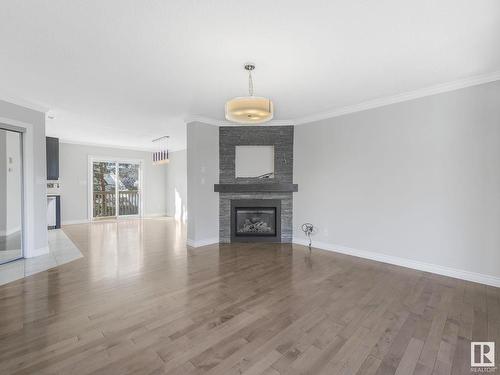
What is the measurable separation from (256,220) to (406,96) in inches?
131

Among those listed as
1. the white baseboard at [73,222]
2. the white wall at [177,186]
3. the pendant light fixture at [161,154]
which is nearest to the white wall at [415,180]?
the pendant light fixture at [161,154]

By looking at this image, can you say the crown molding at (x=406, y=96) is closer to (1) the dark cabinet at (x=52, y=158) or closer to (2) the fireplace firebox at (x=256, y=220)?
(2) the fireplace firebox at (x=256, y=220)

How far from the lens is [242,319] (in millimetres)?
2193

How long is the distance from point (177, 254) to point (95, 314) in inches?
77.6

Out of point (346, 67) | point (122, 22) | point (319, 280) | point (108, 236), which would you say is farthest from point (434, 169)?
point (108, 236)

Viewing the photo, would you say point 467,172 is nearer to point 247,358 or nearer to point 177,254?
point 247,358

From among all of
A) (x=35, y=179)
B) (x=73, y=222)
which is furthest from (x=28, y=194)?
(x=73, y=222)

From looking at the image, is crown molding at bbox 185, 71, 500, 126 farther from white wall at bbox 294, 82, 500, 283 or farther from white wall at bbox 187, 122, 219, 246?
white wall at bbox 187, 122, 219, 246

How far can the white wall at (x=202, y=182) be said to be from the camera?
4.72 m

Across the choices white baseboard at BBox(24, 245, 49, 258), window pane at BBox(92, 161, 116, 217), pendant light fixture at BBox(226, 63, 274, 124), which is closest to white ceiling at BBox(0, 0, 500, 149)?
A: pendant light fixture at BBox(226, 63, 274, 124)

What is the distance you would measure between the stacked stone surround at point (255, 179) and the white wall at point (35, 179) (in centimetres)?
295

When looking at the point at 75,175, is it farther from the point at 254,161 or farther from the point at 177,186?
the point at 254,161

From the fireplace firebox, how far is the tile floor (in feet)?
9.02

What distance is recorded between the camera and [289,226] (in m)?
5.05
